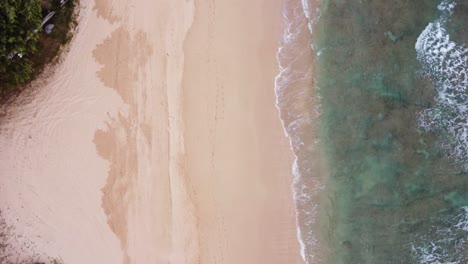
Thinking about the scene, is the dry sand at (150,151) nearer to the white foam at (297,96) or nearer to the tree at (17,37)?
the white foam at (297,96)

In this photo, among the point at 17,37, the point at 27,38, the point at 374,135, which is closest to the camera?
the point at 17,37

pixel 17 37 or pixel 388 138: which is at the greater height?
pixel 17 37

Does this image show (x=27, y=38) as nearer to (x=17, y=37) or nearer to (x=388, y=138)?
(x=17, y=37)

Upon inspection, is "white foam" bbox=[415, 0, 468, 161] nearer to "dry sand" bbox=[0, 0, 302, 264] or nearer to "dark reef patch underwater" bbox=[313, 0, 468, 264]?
"dark reef patch underwater" bbox=[313, 0, 468, 264]

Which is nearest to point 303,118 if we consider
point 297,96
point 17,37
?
point 297,96

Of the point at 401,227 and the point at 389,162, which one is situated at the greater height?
the point at 389,162

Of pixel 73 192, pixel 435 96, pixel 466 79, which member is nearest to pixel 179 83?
pixel 73 192

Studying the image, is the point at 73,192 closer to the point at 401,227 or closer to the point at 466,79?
the point at 401,227
